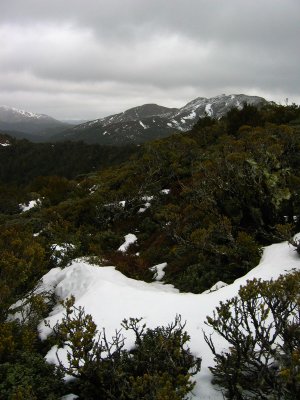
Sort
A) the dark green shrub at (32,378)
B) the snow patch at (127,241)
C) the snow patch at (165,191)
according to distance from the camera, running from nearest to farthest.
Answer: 1. the dark green shrub at (32,378)
2. the snow patch at (127,241)
3. the snow patch at (165,191)

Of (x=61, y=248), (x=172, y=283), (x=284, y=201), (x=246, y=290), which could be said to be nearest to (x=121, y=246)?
(x=61, y=248)

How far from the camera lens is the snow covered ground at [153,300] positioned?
500cm

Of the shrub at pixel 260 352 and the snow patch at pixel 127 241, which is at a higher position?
the snow patch at pixel 127 241

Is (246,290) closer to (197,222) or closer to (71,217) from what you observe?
(197,222)

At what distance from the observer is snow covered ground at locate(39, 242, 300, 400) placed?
16.4ft

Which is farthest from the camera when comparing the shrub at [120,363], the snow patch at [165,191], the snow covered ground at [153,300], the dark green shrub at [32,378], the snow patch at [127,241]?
the snow patch at [165,191]

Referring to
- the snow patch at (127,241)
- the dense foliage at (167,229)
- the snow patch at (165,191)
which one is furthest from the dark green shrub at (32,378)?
the snow patch at (165,191)

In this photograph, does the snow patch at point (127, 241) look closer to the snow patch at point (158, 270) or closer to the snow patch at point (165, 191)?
the snow patch at point (158, 270)

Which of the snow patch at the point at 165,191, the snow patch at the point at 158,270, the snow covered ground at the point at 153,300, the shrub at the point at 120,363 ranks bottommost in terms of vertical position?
the shrub at the point at 120,363

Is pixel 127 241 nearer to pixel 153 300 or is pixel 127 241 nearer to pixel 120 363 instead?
pixel 153 300

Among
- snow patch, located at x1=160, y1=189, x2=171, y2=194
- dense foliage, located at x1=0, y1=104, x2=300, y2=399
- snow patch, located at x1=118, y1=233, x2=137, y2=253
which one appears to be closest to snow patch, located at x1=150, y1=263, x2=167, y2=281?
dense foliage, located at x1=0, y1=104, x2=300, y2=399

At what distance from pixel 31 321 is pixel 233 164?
6.82 m

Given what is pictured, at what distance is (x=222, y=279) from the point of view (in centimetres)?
772

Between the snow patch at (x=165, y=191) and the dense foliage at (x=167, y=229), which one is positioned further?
the snow patch at (x=165, y=191)
